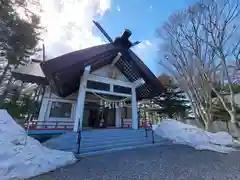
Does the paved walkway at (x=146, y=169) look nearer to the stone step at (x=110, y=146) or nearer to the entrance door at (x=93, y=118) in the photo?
the stone step at (x=110, y=146)

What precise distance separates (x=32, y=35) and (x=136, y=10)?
10.1 metres

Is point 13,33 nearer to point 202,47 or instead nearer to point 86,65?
point 86,65

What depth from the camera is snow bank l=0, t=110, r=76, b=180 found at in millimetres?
3225

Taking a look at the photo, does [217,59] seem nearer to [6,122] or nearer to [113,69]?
[113,69]

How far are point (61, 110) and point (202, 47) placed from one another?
12.0 metres

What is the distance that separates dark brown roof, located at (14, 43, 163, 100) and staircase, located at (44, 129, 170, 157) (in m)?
2.89

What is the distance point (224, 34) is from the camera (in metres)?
9.86

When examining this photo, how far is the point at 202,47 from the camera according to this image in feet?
36.7

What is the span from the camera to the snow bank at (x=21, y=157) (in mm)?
3225

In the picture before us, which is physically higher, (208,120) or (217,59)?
(217,59)

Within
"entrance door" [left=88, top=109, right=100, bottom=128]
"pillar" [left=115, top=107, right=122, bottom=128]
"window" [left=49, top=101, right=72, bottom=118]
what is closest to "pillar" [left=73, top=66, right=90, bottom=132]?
"window" [left=49, top=101, right=72, bottom=118]

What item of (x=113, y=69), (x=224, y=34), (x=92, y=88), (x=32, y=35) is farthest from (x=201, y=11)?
(x=32, y=35)

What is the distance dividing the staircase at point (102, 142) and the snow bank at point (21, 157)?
3.28ft

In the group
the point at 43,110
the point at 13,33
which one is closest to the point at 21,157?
the point at 43,110
